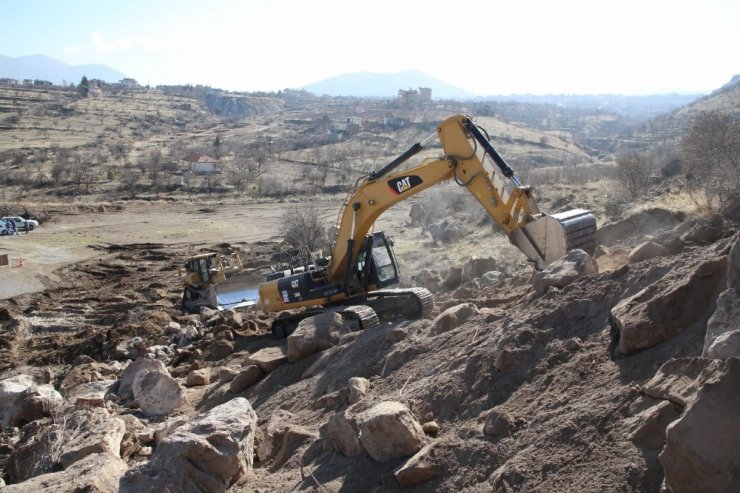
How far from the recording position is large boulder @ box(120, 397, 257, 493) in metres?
5.93

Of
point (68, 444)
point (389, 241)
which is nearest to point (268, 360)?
point (68, 444)

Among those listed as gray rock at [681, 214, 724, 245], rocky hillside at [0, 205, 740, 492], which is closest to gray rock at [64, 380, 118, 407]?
rocky hillside at [0, 205, 740, 492]

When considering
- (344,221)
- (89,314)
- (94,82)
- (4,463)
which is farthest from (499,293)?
(94,82)

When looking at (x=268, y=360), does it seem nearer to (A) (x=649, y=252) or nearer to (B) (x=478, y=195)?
(B) (x=478, y=195)

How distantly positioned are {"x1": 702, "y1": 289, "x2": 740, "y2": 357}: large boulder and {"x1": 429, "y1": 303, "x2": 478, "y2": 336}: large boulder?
15.7 ft

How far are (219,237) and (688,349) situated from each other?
3314cm

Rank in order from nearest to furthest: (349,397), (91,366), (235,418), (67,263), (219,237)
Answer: (235,418)
(349,397)
(91,366)
(67,263)
(219,237)

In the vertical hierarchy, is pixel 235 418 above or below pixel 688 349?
below

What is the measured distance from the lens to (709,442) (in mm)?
3602

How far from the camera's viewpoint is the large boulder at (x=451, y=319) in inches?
364

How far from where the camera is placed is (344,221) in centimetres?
1348

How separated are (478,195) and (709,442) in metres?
8.12

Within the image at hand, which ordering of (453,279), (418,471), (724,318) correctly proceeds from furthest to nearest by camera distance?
(453,279) → (418,471) → (724,318)

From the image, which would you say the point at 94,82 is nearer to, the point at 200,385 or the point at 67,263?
the point at 67,263
